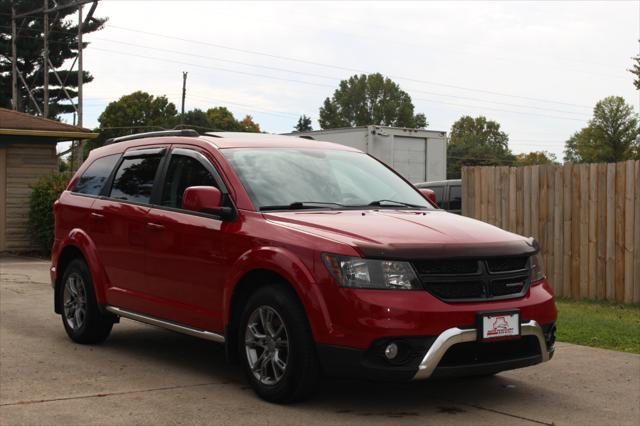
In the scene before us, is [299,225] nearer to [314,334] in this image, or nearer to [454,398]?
[314,334]

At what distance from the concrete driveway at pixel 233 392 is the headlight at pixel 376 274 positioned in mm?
835

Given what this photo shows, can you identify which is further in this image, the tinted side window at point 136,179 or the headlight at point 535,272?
the tinted side window at point 136,179

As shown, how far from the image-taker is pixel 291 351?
5668 mm

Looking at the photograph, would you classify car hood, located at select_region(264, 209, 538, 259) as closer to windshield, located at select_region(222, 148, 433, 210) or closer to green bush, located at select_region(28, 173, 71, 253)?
windshield, located at select_region(222, 148, 433, 210)

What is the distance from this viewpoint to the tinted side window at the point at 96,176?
27.2 ft

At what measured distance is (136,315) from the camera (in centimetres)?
745

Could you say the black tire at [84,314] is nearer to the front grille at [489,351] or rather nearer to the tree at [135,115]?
the front grille at [489,351]

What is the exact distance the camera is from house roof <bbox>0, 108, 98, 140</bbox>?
19.7 metres

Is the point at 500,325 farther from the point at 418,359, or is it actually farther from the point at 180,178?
the point at 180,178

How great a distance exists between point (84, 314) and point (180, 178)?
1825 mm

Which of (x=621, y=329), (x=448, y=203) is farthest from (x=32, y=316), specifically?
(x=448, y=203)

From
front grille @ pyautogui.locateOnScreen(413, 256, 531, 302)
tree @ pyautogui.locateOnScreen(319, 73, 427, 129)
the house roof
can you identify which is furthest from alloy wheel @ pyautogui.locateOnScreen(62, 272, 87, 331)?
tree @ pyautogui.locateOnScreen(319, 73, 427, 129)

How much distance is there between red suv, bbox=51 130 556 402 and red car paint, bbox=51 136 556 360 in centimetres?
1

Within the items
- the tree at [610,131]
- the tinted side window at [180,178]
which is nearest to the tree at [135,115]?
the tree at [610,131]
